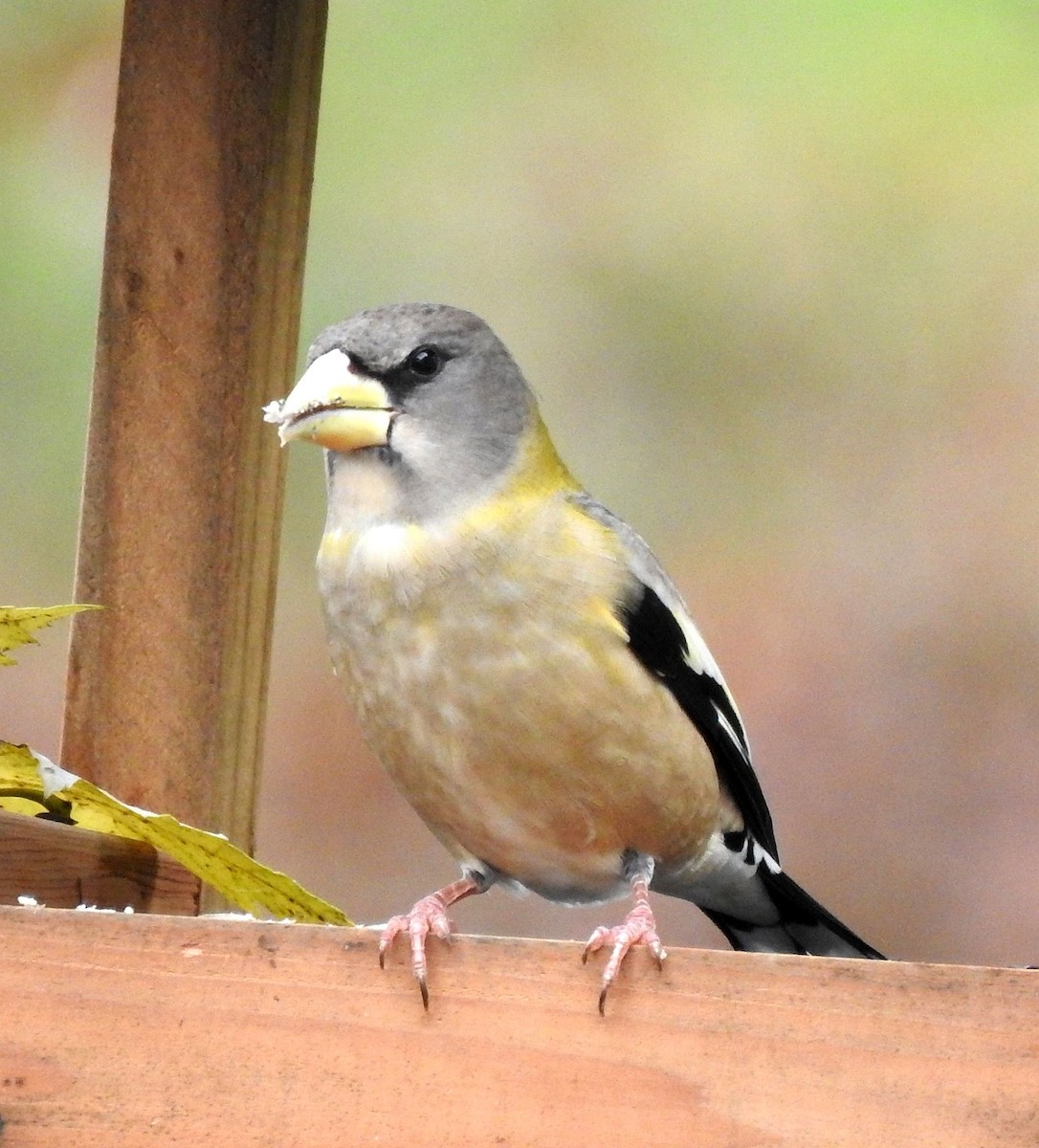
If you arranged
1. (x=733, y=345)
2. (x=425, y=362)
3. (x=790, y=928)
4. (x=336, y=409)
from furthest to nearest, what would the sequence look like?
(x=733, y=345)
(x=790, y=928)
(x=425, y=362)
(x=336, y=409)

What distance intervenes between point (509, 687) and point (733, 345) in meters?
1.28

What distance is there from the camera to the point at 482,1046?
1.12 meters

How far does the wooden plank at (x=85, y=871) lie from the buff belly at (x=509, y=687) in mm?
239

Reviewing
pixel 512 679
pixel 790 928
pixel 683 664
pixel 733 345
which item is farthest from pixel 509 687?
pixel 733 345

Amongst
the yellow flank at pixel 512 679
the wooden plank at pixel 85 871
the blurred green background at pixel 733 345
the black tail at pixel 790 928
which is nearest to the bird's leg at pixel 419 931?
the yellow flank at pixel 512 679

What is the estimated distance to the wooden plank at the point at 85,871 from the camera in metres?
1.46

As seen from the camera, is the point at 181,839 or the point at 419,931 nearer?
the point at 419,931

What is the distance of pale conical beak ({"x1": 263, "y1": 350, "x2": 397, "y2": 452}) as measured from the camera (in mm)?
1491

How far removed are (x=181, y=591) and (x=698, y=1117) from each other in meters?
0.81

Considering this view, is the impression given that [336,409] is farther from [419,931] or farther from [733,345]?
[733,345]

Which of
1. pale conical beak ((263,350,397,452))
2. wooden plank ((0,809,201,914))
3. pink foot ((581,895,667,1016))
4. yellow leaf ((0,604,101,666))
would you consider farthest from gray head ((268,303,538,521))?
pink foot ((581,895,667,1016))

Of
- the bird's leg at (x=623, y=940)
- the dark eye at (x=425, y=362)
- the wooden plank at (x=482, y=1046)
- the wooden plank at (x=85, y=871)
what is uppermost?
the dark eye at (x=425, y=362)

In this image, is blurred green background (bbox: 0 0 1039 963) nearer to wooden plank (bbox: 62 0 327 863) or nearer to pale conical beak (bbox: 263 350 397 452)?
wooden plank (bbox: 62 0 327 863)

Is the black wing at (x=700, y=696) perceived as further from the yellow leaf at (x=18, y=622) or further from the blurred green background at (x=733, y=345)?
the blurred green background at (x=733, y=345)
